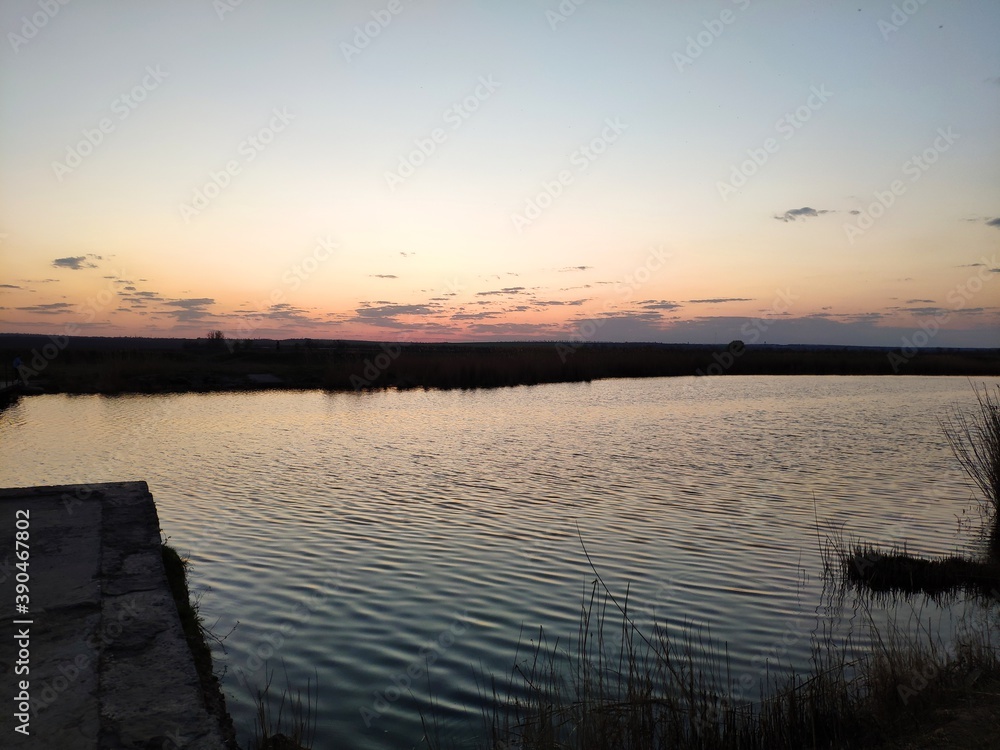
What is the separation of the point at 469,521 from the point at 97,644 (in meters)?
6.06

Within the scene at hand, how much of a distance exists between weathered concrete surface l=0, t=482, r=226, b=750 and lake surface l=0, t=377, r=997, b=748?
2.54 feet

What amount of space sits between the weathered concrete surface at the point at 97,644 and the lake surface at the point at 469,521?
77 cm

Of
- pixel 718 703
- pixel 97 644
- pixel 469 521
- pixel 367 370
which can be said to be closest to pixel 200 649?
pixel 97 644

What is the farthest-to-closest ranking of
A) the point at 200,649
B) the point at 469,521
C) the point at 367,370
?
the point at 367,370, the point at 469,521, the point at 200,649

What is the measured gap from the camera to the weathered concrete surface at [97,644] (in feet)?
10.7

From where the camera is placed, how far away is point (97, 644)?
4.12 meters

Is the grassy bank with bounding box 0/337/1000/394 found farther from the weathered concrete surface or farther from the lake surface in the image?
the weathered concrete surface

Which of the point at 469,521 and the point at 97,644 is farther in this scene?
the point at 469,521

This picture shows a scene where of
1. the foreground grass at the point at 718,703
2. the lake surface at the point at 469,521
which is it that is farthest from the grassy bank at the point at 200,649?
the foreground grass at the point at 718,703

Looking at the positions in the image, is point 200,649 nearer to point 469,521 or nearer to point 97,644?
point 97,644

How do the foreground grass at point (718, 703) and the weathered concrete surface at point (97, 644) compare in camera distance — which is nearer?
the weathered concrete surface at point (97, 644)

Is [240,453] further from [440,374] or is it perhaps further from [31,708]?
[440,374]

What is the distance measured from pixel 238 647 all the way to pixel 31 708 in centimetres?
227

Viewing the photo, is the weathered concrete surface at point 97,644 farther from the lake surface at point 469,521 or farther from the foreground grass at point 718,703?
the foreground grass at point 718,703
